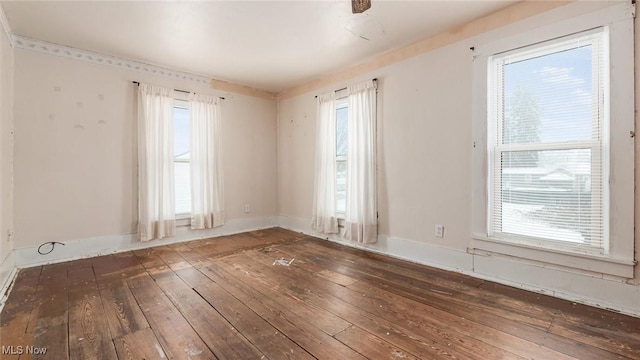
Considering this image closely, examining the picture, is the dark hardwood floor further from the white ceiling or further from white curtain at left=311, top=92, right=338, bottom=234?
the white ceiling

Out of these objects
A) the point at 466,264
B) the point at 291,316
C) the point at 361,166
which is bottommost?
the point at 291,316

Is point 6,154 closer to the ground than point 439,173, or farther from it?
farther from it

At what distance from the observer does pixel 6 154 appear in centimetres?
283

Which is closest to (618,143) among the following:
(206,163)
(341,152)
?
(341,152)

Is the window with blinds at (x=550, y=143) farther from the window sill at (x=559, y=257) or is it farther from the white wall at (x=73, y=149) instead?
the white wall at (x=73, y=149)

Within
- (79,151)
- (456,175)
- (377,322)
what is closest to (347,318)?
(377,322)

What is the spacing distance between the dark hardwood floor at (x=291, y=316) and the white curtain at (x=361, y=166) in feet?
2.32

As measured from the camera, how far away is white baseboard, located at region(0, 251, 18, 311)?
2.39 meters

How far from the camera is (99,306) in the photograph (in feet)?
7.21

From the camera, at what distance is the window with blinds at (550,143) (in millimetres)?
2211

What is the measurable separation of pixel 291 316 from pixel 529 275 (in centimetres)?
209

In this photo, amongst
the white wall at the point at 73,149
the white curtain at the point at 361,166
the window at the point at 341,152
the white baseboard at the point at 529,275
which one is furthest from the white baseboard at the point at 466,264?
the window at the point at 341,152

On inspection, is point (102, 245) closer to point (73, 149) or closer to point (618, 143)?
point (73, 149)

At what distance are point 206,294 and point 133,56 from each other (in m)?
3.13
